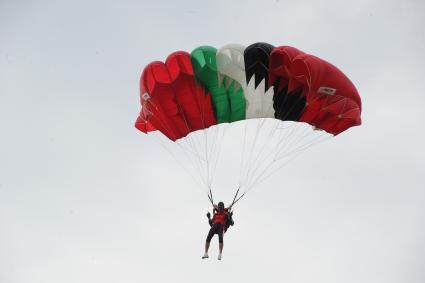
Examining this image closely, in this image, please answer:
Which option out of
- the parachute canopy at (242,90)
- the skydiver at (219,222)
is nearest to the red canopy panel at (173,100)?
the parachute canopy at (242,90)

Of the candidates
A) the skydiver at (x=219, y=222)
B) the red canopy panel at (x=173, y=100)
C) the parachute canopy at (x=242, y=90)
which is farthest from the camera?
the red canopy panel at (x=173, y=100)

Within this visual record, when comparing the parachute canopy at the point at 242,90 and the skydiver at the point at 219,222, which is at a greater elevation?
the parachute canopy at the point at 242,90

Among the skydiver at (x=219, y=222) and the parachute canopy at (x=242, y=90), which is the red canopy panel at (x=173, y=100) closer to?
the parachute canopy at (x=242, y=90)

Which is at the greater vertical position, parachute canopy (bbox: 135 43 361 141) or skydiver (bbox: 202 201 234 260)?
parachute canopy (bbox: 135 43 361 141)

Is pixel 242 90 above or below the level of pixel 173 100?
above

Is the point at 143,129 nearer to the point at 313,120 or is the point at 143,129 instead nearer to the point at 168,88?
the point at 168,88

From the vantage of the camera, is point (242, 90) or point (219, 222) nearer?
point (219, 222)

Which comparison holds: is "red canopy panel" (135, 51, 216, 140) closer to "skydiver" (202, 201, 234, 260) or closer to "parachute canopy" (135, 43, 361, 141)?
"parachute canopy" (135, 43, 361, 141)

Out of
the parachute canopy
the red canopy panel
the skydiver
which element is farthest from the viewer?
the red canopy panel

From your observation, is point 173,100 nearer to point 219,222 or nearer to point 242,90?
point 242,90

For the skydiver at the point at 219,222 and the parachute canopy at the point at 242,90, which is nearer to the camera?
the skydiver at the point at 219,222

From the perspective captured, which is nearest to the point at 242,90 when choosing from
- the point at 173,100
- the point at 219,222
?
the point at 173,100

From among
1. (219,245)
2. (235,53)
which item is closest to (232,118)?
(235,53)

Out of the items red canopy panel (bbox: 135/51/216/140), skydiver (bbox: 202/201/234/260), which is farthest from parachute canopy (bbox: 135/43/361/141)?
skydiver (bbox: 202/201/234/260)
